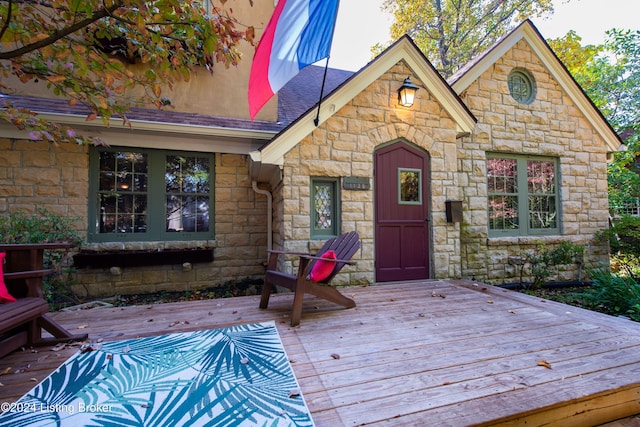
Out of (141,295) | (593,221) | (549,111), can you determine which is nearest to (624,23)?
(549,111)

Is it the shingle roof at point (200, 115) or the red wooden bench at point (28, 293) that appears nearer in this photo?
the red wooden bench at point (28, 293)

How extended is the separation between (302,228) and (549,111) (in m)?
5.70

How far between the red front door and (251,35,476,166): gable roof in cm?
99

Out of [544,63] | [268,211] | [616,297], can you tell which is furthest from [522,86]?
[268,211]

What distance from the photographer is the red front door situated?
4602mm

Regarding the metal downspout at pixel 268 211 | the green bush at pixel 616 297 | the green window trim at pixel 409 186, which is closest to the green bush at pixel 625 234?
the green bush at pixel 616 297

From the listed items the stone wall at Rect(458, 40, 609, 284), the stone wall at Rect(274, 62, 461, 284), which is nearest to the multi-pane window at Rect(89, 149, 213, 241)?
the stone wall at Rect(274, 62, 461, 284)

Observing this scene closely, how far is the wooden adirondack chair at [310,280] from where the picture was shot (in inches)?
112

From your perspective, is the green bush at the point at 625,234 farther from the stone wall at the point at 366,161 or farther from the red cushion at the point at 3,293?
the red cushion at the point at 3,293

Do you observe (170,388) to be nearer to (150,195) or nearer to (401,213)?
(401,213)

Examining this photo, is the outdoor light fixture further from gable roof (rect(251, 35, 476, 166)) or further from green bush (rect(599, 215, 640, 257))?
green bush (rect(599, 215, 640, 257))

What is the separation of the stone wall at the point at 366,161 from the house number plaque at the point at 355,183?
6 centimetres

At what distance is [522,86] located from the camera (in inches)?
233

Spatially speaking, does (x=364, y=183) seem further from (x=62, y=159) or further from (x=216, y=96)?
(x=62, y=159)
